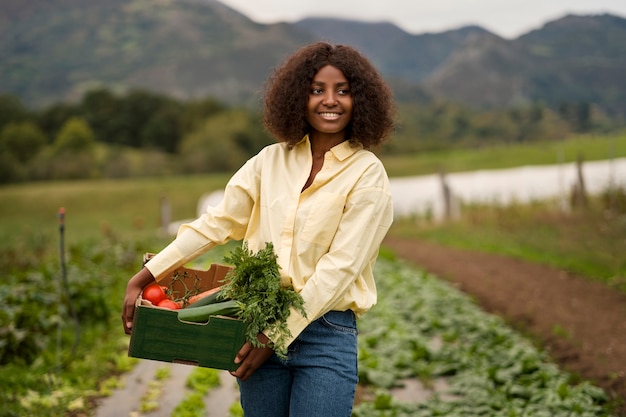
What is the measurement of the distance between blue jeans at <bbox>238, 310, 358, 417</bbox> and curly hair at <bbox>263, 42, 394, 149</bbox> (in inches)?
26.7

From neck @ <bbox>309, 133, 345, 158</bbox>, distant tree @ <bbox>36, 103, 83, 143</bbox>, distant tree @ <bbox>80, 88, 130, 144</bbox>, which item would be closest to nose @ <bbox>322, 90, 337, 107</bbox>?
neck @ <bbox>309, 133, 345, 158</bbox>

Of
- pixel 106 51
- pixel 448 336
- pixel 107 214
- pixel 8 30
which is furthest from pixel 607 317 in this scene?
pixel 8 30

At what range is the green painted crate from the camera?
2.54 meters

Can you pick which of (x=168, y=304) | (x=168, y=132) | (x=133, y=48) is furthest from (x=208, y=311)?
(x=133, y=48)

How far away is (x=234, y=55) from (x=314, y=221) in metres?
158

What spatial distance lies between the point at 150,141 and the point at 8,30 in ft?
362

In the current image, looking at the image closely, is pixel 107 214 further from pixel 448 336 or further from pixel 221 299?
pixel 221 299

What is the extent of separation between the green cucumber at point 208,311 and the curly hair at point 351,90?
68 cm

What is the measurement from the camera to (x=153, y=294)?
277 cm

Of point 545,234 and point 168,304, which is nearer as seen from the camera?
point 168,304

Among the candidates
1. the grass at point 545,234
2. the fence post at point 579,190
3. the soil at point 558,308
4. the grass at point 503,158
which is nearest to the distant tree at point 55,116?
the grass at point 503,158

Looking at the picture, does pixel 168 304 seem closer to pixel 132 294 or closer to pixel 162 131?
pixel 132 294

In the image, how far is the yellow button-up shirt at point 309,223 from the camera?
8.48ft

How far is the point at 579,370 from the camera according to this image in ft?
18.5
